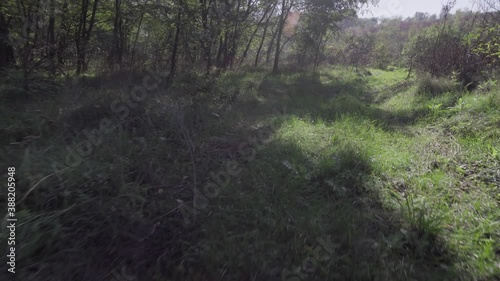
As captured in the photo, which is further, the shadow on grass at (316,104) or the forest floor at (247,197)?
the shadow on grass at (316,104)

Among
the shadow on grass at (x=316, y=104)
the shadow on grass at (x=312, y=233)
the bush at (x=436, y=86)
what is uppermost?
the bush at (x=436, y=86)

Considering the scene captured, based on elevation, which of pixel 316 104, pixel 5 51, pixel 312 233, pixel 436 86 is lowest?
pixel 312 233

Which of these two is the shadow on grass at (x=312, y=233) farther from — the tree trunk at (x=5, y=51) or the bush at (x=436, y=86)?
the tree trunk at (x=5, y=51)

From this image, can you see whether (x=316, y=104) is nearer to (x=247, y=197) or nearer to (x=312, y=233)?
(x=247, y=197)

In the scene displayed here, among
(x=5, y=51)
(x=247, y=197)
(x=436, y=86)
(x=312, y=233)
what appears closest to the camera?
(x=312, y=233)

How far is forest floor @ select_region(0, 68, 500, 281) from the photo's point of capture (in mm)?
2117

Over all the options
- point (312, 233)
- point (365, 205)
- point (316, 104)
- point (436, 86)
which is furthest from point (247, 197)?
point (436, 86)

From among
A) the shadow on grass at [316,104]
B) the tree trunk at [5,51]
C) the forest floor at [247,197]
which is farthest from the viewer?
the tree trunk at [5,51]

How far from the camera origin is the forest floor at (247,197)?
2.12 metres

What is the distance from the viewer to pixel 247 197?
117 inches

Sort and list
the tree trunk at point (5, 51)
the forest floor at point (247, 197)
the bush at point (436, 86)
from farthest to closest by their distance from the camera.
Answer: the tree trunk at point (5, 51) < the bush at point (436, 86) < the forest floor at point (247, 197)

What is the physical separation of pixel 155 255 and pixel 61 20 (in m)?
11.3

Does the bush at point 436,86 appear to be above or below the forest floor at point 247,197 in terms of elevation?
above

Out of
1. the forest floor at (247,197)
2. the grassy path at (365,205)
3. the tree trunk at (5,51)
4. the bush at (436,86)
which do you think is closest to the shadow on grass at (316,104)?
the grassy path at (365,205)
